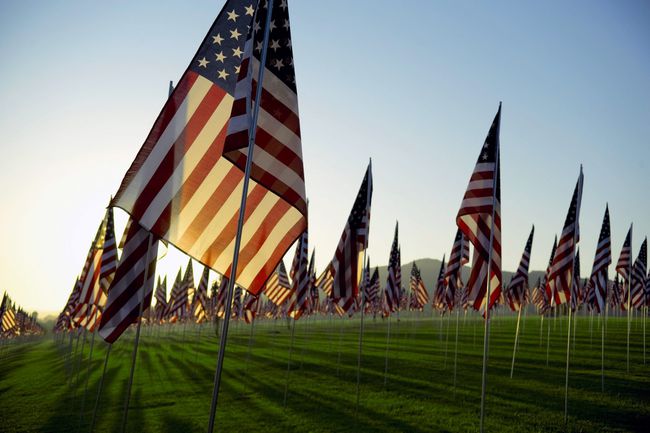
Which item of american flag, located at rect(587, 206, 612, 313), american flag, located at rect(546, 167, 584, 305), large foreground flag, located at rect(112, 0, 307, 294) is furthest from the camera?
american flag, located at rect(587, 206, 612, 313)

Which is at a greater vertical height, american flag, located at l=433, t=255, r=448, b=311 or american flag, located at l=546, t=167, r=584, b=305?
american flag, located at l=546, t=167, r=584, b=305

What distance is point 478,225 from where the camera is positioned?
1274cm

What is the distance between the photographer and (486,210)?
12.5 metres

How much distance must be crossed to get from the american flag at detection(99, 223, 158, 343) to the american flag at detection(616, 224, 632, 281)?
1049 inches

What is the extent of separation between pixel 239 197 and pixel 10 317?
67.6m

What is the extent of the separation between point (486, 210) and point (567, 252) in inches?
254

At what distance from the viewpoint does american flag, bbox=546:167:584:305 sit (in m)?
17.0

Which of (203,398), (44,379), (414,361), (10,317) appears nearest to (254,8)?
(203,398)

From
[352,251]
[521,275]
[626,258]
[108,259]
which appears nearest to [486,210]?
[352,251]

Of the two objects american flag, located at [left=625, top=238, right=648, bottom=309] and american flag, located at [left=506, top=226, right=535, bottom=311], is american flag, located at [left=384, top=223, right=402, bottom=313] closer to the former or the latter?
american flag, located at [left=506, top=226, right=535, bottom=311]

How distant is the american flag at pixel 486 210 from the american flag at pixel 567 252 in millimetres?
5119

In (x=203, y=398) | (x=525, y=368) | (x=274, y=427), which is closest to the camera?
(x=274, y=427)

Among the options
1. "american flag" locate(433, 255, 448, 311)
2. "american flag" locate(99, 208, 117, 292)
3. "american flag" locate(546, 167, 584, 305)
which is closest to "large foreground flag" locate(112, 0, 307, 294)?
"american flag" locate(99, 208, 117, 292)

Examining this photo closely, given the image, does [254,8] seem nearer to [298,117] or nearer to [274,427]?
[298,117]
